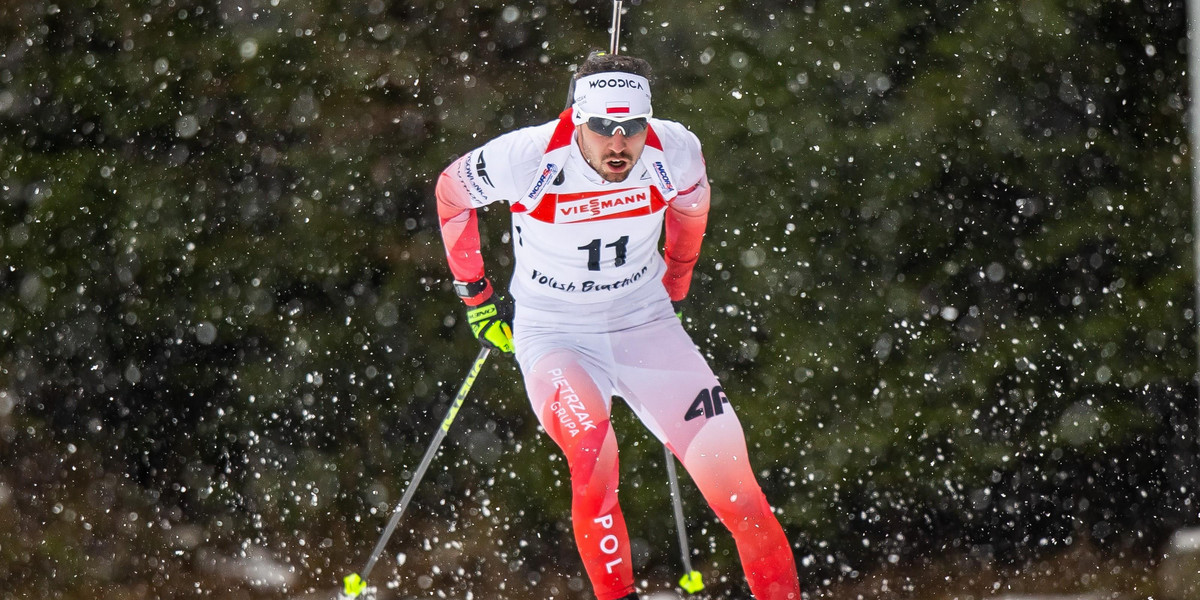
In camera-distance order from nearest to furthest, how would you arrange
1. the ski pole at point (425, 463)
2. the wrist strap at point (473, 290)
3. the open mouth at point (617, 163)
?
the open mouth at point (617, 163) → the wrist strap at point (473, 290) → the ski pole at point (425, 463)

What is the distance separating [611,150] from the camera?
3.22 m

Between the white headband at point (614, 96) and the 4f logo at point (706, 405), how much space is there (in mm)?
1071

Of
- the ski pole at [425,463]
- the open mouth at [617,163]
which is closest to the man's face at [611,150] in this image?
the open mouth at [617,163]

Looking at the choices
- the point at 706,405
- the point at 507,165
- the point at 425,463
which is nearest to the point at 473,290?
the point at 507,165

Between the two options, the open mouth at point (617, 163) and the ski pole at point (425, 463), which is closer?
the open mouth at point (617, 163)

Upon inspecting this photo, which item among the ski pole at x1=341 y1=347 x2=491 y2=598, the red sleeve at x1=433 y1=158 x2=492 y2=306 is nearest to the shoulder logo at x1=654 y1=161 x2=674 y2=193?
the red sleeve at x1=433 y1=158 x2=492 y2=306

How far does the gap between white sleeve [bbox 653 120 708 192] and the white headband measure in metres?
0.31

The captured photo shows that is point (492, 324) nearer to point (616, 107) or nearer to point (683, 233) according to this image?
Result: point (683, 233)

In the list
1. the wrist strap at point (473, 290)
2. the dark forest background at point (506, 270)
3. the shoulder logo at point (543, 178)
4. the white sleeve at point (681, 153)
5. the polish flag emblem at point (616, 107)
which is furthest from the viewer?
the dark forest background at point (506, 270)

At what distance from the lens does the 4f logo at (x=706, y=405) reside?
348cm

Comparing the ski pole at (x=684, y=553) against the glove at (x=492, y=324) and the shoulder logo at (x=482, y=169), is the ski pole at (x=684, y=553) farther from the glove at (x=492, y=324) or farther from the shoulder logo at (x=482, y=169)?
the shoulder logo at (x=482, y=169)

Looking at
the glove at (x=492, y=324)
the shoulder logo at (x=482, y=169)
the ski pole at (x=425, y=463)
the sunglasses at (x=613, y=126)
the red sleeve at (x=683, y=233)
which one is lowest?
the ski pole at (x=425, y=463)

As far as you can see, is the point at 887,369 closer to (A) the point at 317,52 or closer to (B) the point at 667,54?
(B) the point at 667,54

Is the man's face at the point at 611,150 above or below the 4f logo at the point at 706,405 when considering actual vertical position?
above
